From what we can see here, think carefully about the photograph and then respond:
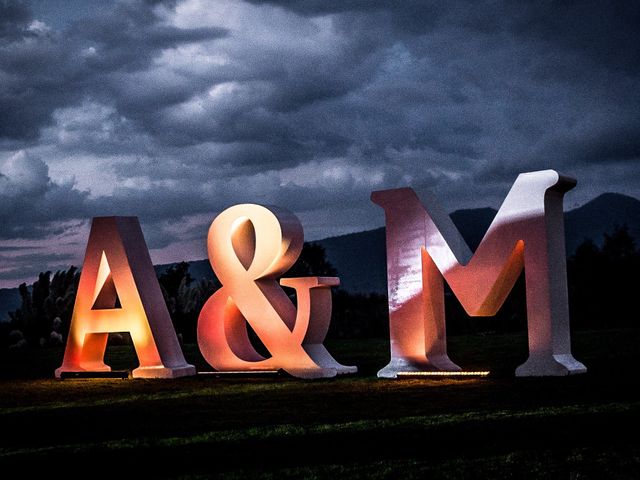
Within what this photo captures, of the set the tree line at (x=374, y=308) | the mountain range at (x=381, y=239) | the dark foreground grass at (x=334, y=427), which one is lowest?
the dark foreground grass at (x=334, y=427)

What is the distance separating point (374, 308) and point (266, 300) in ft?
51.0

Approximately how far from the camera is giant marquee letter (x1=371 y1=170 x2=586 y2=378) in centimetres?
1304

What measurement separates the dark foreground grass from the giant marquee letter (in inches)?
27.4

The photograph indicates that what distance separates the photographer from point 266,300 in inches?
574

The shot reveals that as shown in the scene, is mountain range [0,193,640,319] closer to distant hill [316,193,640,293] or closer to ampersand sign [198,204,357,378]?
distant hill [316,193,640,293]

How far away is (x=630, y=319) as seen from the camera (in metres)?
27.8

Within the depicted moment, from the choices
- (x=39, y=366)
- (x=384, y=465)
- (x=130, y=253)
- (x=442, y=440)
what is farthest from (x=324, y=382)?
(x=39, y=366)

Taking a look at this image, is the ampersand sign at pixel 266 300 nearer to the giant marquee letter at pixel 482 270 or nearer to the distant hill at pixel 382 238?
the giant marquee letter at pixel 482 270

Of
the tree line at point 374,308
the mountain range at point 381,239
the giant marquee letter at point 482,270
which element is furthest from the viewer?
the mountain range at point 381,239

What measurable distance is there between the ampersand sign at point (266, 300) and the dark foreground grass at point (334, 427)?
0.60 m

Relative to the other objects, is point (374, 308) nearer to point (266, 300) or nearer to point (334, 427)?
point (266, 300)

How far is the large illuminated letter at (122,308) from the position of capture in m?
15.5

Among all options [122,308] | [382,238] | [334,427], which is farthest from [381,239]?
[334,427]

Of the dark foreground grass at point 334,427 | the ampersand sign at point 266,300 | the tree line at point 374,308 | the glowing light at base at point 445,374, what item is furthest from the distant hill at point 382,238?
the dark foreground grass at point 334,427
